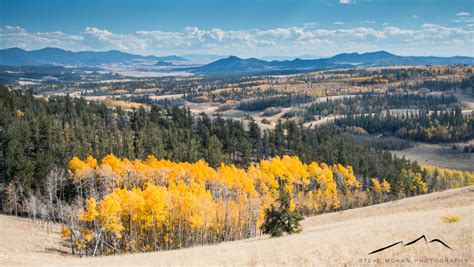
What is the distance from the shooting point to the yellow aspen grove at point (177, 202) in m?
75.7

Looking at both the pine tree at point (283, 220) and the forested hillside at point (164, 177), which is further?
the forested hillside at point (164, 177)

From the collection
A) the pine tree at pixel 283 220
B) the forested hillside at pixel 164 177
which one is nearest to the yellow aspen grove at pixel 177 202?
the forested hillside at pixel 164 177

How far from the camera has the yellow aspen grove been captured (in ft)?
248

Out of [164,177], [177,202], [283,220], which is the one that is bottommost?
[177,202]

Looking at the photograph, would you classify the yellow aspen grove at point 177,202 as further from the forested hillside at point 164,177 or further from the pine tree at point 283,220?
the pine tree at point 283,220

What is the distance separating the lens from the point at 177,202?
82.2 m

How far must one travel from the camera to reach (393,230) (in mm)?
43906

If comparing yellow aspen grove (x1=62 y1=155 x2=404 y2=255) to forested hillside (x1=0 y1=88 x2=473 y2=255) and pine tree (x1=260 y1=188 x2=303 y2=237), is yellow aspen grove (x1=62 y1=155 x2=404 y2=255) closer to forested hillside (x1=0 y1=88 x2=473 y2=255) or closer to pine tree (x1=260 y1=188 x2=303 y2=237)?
forested hillside (x1=0 y1=88 x2=473 y2=255)

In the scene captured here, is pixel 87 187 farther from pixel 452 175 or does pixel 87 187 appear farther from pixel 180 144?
pixel 452 175

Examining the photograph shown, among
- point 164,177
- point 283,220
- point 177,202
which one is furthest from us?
point 164,177

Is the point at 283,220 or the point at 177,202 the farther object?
the point at 177,202

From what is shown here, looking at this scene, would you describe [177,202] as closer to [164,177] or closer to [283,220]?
[164,177]

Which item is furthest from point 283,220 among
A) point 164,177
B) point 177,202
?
point 164,177

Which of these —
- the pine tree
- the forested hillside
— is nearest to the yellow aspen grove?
the forested hillside
